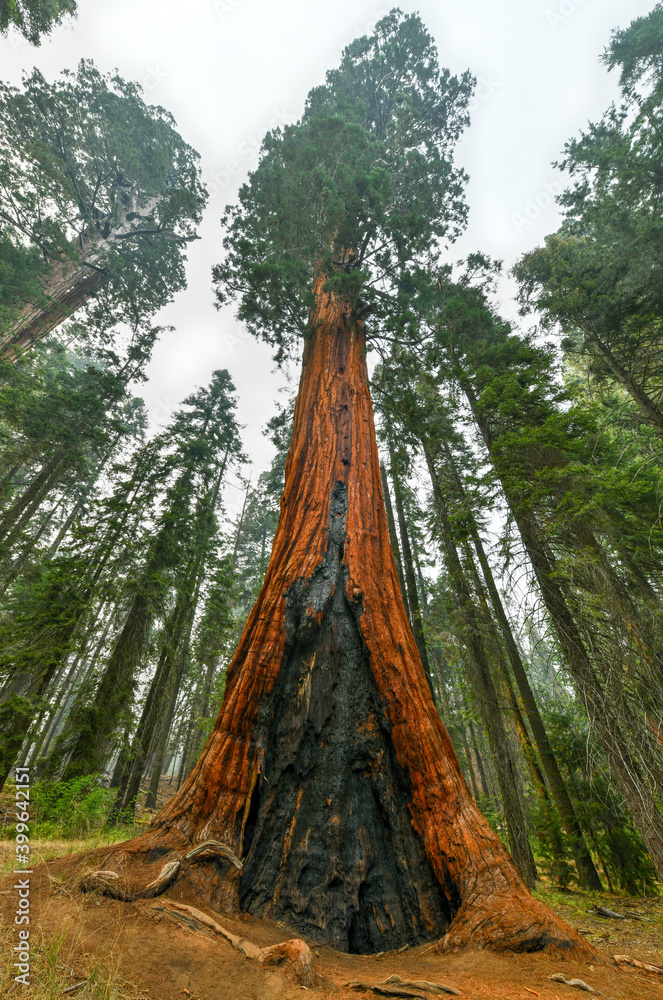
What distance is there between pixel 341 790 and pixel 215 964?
125cm

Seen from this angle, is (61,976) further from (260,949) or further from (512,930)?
(512,930)

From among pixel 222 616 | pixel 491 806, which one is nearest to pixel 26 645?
pixel 222 616

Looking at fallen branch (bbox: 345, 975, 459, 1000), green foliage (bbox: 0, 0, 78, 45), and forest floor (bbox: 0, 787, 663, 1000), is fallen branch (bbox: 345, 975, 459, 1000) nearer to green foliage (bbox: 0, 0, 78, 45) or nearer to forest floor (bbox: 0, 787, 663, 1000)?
forest floor (bbox: 0, 787, 663, 1000)

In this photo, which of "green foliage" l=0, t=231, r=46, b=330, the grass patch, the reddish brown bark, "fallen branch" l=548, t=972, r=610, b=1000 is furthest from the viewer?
"green foliage" l=0, t=231, r=46, b=330

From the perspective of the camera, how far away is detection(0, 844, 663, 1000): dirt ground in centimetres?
165

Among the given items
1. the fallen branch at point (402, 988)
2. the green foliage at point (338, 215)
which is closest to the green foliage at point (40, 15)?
the green foliage at point (338, 215)

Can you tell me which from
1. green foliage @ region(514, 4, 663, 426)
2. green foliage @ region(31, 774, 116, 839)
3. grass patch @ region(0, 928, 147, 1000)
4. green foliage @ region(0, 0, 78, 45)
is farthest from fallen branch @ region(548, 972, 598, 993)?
green foliage @ region(0, 0, 78, 45)

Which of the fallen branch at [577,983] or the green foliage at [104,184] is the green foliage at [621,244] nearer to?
the fallen branch at [577,983]

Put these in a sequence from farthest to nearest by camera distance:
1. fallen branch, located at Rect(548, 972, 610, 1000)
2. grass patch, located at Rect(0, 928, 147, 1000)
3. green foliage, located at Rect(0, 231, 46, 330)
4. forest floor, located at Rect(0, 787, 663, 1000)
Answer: green foliage, located at Rect(0, 231, 46, 330)
fallen branch, located at Rect(548, 972, 610, 1000)
forest floor, located at Rect(0, 787, 663, 1000)
grass patch, located at Rect(0, 928, 147, 1000)

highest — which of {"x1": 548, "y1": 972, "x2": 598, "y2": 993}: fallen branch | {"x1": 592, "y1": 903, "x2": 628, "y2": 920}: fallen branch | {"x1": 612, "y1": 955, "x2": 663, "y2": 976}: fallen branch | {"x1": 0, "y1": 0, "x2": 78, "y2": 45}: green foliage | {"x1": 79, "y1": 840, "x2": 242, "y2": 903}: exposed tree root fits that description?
{"x1": 0, "y1": 0, "x2": 78, "y2": 45}: green foliage

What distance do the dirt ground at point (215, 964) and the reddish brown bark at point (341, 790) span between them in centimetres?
19

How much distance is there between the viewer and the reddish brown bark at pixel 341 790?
2.45 m

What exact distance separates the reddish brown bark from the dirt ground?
7.5 inches

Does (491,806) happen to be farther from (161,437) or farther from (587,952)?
(161,437)
